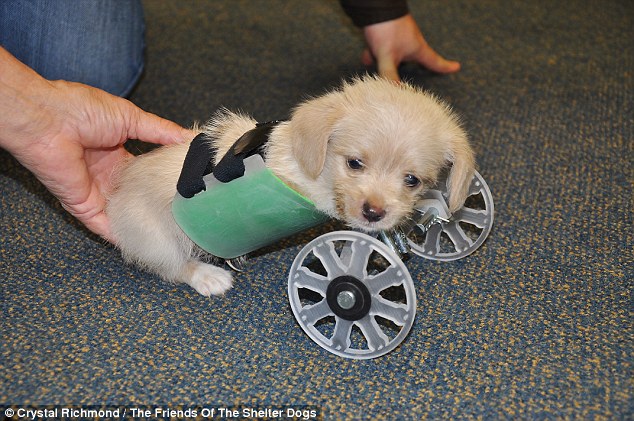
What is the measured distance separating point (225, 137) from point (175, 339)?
63 centimetres

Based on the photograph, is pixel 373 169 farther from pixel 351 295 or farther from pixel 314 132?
pixel 351 295

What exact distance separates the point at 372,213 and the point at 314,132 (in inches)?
11.1

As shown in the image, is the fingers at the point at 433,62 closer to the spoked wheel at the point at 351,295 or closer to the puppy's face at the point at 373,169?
the puppy's face at the point at 373,169

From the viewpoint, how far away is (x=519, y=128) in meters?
3.02

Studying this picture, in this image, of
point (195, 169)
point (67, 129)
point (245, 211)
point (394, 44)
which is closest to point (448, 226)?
point (245, 211)

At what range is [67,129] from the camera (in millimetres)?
2002

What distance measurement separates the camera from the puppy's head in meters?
1.71

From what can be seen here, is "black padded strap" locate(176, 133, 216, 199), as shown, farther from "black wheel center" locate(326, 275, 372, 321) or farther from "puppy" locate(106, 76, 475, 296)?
"black wheel center" locate(326, 275, 372, 321)

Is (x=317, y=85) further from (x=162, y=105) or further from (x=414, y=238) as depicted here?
(x=414, y=238)

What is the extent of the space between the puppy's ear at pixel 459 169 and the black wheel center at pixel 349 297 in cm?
40

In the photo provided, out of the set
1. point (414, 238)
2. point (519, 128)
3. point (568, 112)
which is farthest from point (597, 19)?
point (414, 238)

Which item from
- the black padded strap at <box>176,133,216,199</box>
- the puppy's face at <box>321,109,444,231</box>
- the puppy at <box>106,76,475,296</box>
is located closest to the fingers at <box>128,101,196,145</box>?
the puppy at <box>106,76,475,296</box>

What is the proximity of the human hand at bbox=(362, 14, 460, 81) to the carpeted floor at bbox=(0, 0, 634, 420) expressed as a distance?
345 mm

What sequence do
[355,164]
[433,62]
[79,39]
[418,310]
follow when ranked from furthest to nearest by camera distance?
[433,62] < [79,39] < [418,310] < [355,164]
